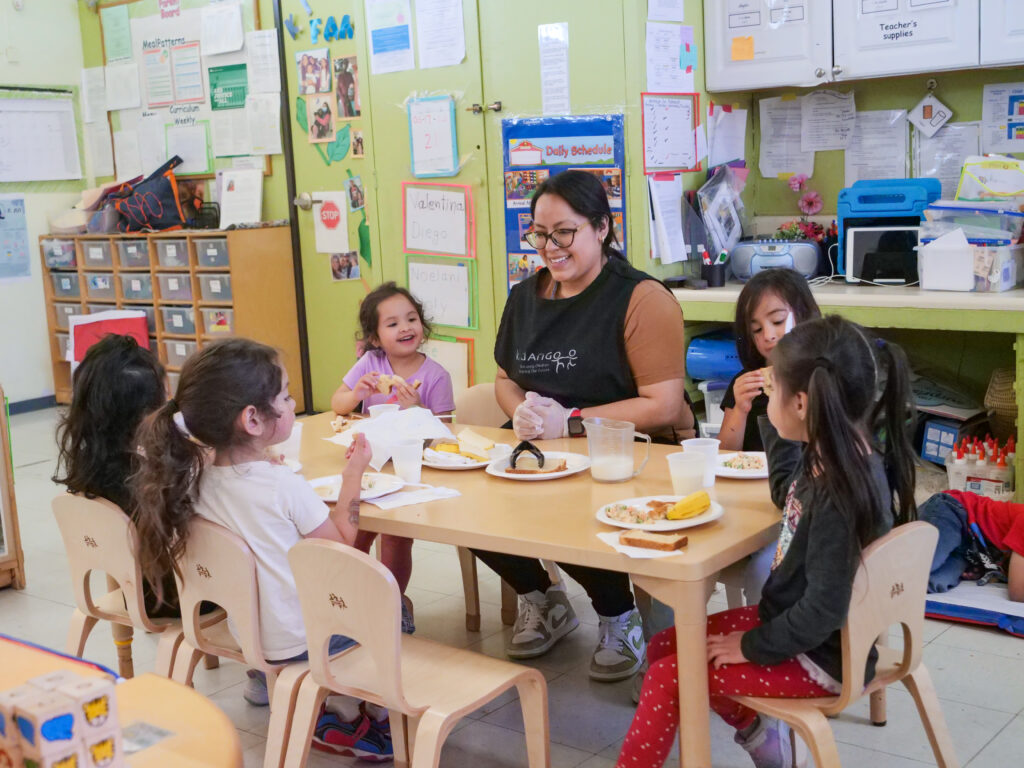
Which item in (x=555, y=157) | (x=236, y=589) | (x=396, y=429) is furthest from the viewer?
(x=555, y=157)

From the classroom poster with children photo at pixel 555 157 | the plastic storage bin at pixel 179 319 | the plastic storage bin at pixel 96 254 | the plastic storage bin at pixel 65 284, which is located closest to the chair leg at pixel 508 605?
the classroom poster with children photo at pixel 555 157

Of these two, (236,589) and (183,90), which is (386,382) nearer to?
(236,589)

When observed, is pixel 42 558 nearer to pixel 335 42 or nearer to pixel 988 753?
pixel 335 42

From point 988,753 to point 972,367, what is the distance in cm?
207

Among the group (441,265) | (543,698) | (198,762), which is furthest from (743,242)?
(198,762)

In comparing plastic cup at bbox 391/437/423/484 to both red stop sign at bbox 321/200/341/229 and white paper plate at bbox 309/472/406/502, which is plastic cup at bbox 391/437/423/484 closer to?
white paper plate at bbox 309/472/406/502

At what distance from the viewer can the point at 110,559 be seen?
2180 mm

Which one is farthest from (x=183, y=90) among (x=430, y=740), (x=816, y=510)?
(x=816, y=510)

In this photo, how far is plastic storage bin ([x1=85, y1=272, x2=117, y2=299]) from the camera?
6.03 m

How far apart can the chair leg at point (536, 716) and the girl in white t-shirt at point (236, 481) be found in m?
0.42

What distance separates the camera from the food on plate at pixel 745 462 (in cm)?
213

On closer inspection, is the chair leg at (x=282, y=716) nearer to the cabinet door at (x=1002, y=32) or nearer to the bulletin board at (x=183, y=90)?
the cabinet door at (x=1002, y=32)

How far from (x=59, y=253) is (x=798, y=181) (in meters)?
4.12

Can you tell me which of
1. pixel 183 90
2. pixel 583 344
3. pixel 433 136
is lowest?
pixel 583 344
